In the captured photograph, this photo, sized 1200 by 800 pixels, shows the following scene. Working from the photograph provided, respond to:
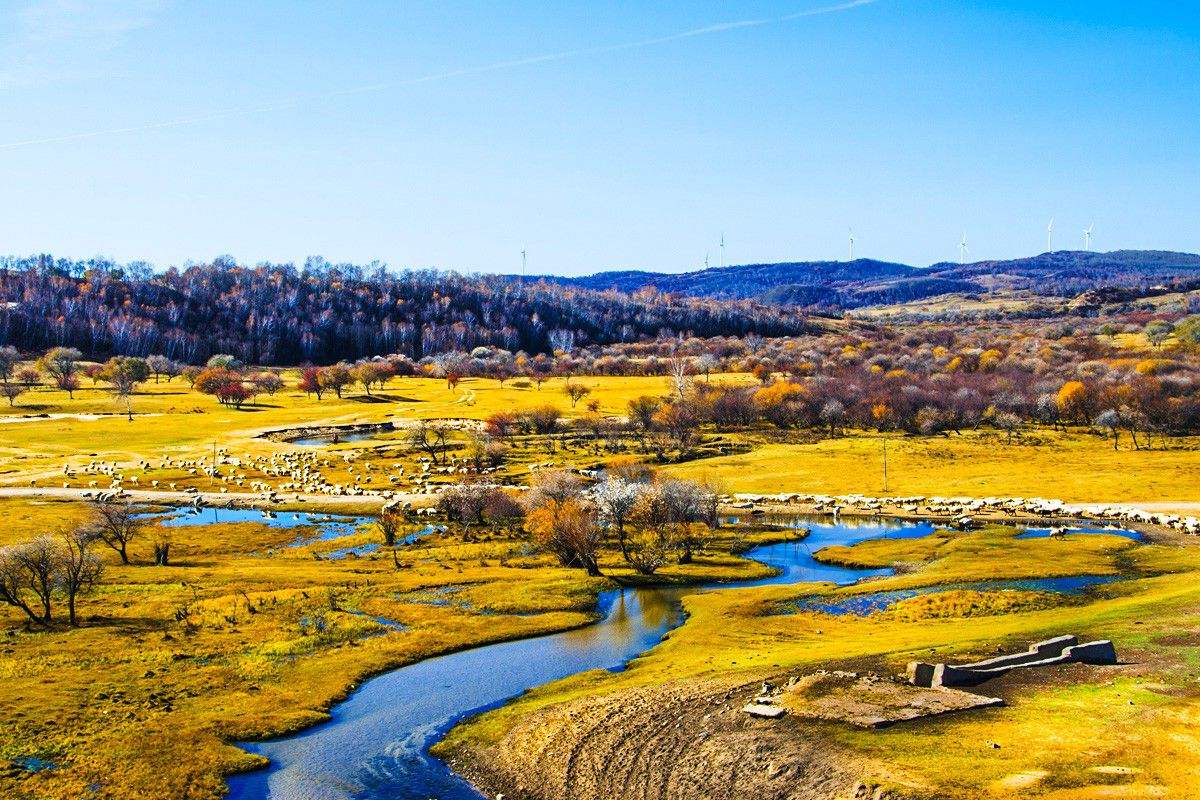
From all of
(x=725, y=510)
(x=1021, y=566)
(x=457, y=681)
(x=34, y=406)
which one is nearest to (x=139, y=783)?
(x=457, y=681)

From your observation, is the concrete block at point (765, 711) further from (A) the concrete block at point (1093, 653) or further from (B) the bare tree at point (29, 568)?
(B) the bare tree at point (29, 568)

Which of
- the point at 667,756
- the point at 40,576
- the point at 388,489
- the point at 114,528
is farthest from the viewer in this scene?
the point at 388,489

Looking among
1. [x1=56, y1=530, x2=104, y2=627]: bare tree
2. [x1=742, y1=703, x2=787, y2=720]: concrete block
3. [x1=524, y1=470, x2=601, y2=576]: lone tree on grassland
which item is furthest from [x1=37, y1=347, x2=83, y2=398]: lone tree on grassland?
[x1=742, y1=703, x2=787, y2=720]: concrete block

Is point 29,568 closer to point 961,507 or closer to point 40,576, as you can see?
point 40,576

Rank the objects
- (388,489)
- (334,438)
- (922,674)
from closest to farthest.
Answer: (922,674)
(388,489)
(334,438)

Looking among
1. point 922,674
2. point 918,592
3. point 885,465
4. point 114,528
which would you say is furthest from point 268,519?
point 922,674

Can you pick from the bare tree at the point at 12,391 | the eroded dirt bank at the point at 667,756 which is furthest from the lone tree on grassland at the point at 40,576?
the bare tree at the point at 12,391

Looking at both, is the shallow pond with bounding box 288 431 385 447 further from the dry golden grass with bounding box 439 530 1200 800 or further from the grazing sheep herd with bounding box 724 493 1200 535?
the dry golden grass with bounding box 439 530 1200 800
